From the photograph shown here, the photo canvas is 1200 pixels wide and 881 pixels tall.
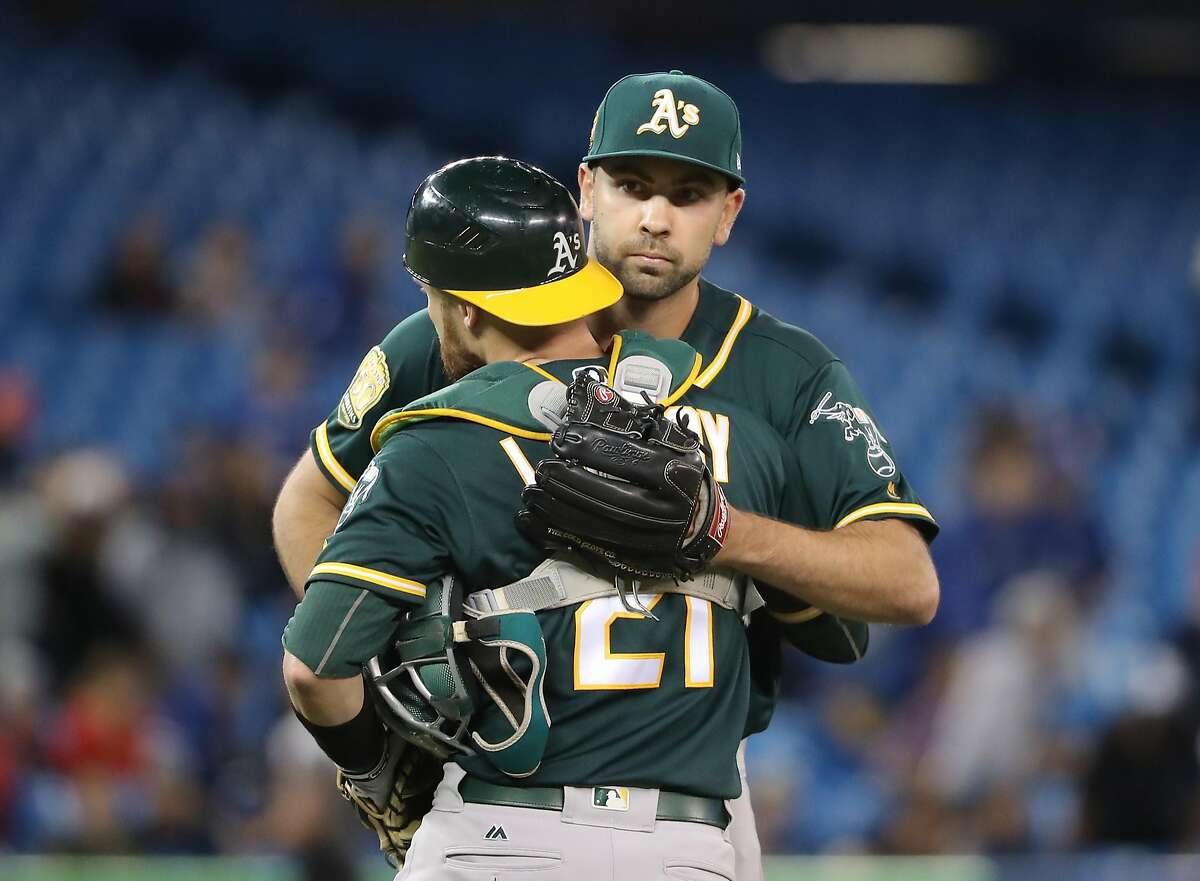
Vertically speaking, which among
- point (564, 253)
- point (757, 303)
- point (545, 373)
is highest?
point (564, 253)

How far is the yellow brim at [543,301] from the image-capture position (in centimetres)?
252

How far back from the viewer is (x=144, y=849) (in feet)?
20.6

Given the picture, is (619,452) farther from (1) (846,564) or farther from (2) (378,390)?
(2) (378,390)

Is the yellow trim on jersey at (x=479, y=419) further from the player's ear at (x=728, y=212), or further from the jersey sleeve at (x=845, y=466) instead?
the player's ear at (x=728, y=212)

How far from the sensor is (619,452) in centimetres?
234

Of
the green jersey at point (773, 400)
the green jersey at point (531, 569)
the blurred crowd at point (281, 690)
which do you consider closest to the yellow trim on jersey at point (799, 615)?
the green jersey at point (773, 400)

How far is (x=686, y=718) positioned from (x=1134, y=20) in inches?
450

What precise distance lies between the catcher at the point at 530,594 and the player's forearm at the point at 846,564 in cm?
7

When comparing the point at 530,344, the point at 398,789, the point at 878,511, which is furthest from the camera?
the point at 878,511

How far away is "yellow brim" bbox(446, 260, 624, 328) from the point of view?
2516 millimetres

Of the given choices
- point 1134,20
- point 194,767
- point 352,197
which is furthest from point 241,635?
point 1134,20

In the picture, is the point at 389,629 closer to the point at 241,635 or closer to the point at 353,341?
the point at 241,635

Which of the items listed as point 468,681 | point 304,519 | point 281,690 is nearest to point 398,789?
point 468,681

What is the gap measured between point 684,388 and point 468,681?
552 millimetres
